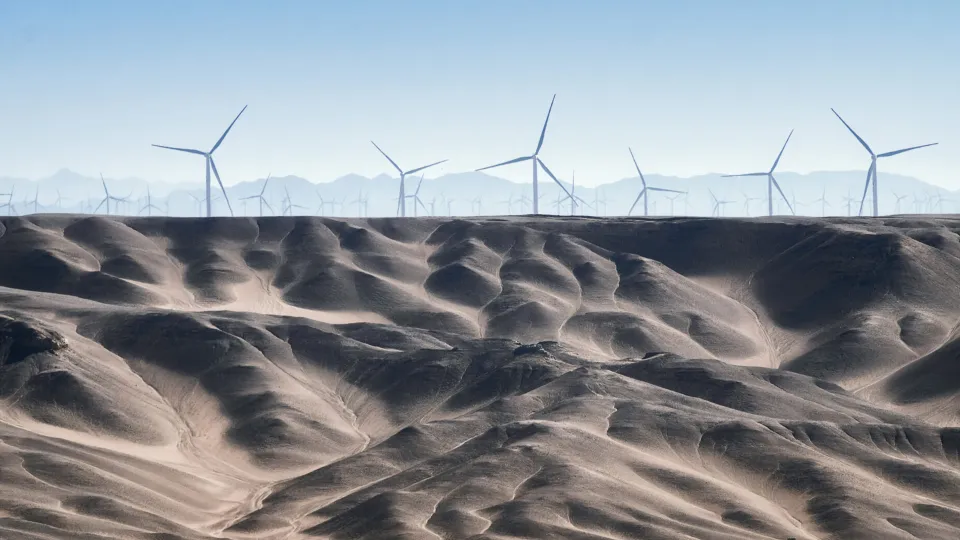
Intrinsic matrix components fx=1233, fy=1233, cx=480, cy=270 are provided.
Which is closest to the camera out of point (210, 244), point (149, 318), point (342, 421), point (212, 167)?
point (342, 421)

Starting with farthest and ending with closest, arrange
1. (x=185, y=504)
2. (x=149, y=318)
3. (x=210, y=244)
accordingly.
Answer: (x=210, y=244), (x=149, y=318), (x=185, y=504)

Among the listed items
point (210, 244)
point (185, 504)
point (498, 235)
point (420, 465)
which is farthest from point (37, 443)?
point (498, 235)

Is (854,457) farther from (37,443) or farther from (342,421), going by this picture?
(37,443)

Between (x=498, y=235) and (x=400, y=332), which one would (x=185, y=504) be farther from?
(x=498, y=235)

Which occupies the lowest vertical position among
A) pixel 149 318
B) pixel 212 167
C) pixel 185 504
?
pixel 185 504

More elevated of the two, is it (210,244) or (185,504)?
(210,244)

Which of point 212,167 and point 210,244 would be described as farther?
point 212,167
